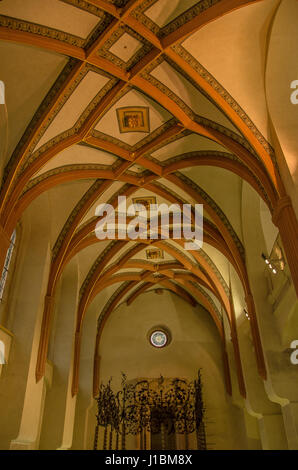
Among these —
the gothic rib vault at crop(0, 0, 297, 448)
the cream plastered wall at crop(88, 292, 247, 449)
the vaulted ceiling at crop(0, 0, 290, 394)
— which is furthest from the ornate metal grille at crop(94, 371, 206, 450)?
the vaulted ceiling at crop(0, 0, 290, 394)

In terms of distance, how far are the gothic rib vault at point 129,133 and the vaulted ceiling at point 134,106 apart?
0.02 m

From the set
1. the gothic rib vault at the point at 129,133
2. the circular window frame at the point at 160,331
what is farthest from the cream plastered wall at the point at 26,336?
the circular window frame at the point at 160,331

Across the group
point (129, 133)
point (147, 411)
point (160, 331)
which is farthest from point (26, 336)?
point (160, 331)

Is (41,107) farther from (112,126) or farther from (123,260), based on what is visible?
(123,260)

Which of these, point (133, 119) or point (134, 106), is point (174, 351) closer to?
point (133, 119)

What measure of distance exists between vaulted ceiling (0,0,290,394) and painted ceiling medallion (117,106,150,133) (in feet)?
0.19

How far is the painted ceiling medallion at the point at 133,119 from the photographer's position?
29.4ft

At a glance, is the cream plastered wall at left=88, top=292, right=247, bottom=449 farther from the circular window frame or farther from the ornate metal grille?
the ornate metal grille

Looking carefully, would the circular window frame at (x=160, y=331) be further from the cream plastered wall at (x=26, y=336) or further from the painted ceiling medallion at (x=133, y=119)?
the painted ceiling medallion at (x=133, y=119)

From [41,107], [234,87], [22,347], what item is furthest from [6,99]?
[22,347]

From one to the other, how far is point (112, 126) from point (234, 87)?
316 centimetres

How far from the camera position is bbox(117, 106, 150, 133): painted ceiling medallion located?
895 centimetres

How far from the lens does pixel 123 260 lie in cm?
1495

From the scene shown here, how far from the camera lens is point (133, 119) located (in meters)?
Answer: 9.17
